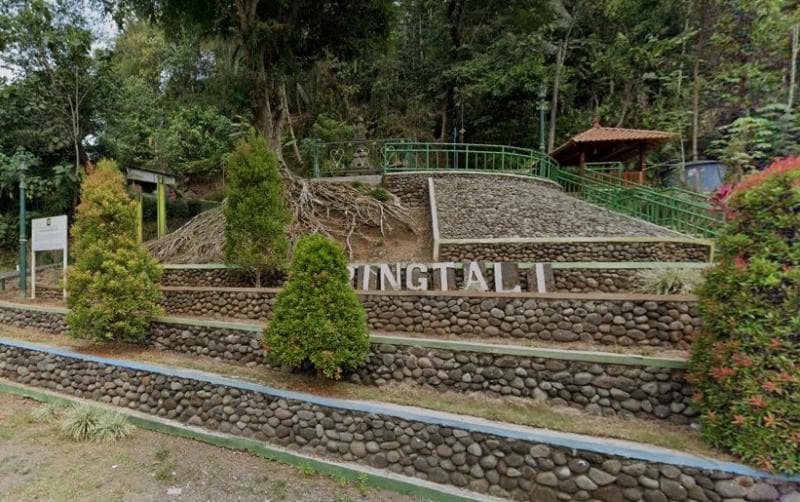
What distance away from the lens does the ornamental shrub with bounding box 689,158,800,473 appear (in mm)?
2547

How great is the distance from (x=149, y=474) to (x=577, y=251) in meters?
7.28

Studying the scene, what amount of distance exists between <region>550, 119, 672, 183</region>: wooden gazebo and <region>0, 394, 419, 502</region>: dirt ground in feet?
38.2

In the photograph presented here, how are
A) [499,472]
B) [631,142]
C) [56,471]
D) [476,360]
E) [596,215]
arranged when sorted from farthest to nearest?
[631,142] < [596,215] < [476,360] < [56,471] < [499,472]

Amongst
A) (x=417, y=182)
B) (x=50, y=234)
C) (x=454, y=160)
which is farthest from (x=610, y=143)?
(x=50, y=234)

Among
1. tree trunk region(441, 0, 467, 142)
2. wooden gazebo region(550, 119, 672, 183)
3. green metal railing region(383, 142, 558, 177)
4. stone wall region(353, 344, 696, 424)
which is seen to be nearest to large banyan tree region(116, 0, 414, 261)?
green metal railing region(383, 142, 558, 177)

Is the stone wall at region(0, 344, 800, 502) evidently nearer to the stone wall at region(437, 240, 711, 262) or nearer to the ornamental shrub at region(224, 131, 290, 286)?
the ornamental shrub at region(224, 131, 290, 286)

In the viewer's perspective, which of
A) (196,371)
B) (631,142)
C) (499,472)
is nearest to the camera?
(499,472)

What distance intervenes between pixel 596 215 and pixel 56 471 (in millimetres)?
10394

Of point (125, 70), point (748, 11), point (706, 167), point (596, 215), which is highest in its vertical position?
point (125, 70)

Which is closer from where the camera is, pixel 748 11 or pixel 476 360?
pixel 476 360

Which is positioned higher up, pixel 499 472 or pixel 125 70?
pixel 125 70

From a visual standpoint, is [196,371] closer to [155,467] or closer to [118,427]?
[118,427]

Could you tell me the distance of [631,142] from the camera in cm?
1175

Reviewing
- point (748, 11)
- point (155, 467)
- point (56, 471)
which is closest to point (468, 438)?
point (155, 467)
